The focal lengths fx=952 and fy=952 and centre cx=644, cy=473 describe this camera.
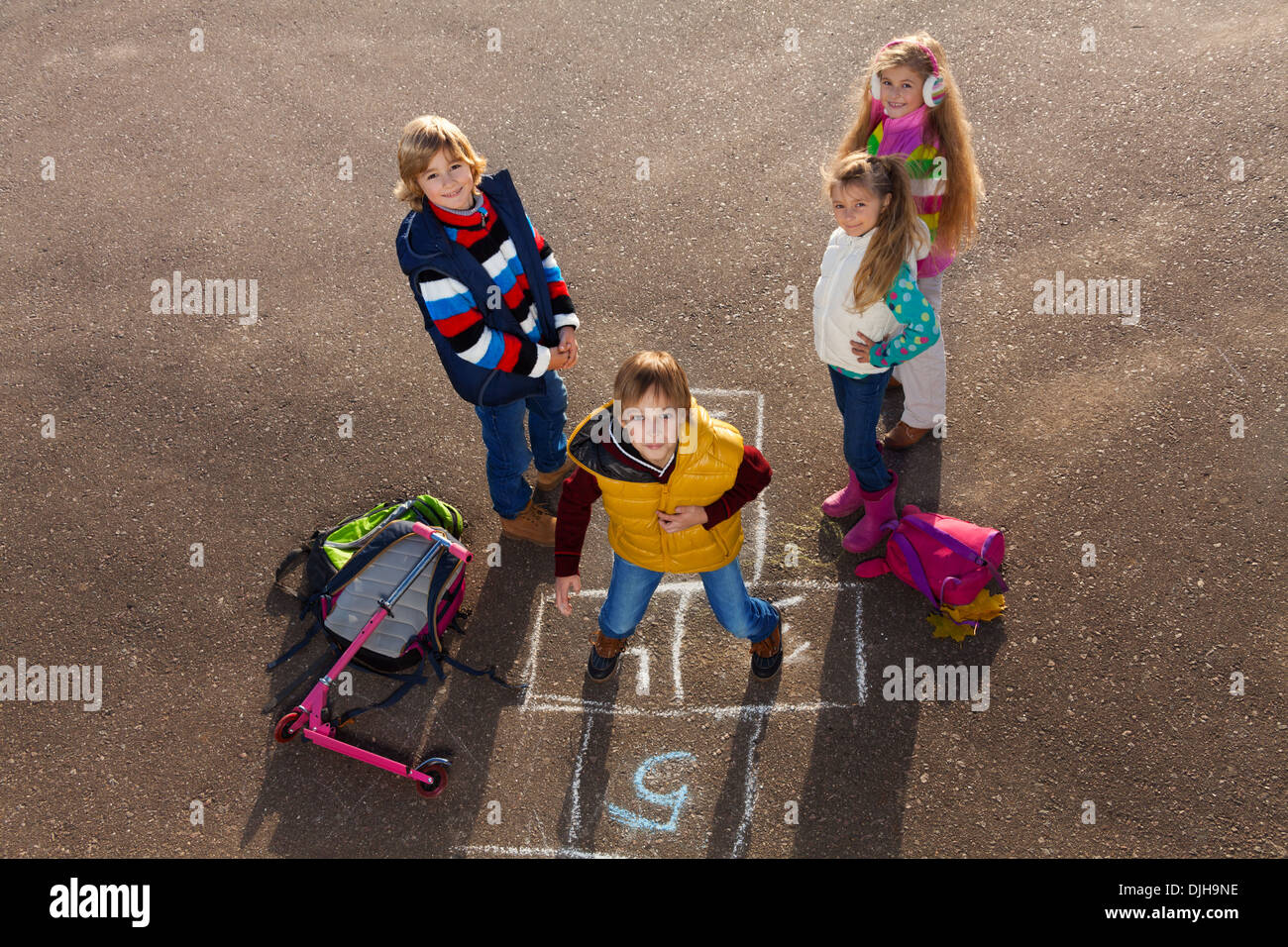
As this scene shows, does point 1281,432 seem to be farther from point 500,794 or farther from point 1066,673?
point 500,794

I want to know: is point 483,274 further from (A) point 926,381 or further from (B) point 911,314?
(A) point 926,381

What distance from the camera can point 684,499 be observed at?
3.97m

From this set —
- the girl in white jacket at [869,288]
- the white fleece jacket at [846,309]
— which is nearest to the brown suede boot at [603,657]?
the girl in white jacket at [869,288]

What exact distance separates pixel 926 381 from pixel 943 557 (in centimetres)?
114

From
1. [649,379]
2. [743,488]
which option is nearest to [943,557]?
[743,488]

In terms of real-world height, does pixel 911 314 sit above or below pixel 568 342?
above

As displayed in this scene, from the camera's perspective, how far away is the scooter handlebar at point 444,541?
5.08m

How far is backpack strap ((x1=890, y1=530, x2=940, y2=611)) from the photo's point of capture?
4.93m

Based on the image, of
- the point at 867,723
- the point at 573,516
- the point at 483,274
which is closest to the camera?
the point at 573,516

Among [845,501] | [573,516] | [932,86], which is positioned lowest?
[845,501]

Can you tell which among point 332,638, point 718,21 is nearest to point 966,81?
point 718,21

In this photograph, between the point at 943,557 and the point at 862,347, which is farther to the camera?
the point at 943,557

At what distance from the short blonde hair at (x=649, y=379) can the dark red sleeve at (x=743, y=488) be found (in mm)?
498

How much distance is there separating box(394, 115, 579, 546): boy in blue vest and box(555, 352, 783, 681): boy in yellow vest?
88cm
